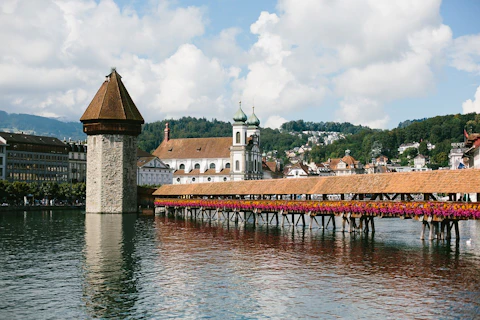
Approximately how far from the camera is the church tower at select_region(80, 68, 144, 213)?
7562 centimetres

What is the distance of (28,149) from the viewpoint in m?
113

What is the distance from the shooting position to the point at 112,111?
75.6m

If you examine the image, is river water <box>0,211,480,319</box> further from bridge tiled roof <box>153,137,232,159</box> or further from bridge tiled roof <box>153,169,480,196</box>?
bridge tiled roof <box>153,137,232,159</box>

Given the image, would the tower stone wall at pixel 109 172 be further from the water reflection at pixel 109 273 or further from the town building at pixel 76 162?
the town building at pixel 76 162

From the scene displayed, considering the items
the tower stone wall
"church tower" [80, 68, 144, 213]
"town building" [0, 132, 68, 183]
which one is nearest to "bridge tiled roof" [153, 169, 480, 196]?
the tower stone wall

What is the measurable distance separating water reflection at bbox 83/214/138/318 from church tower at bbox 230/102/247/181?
6853 cm

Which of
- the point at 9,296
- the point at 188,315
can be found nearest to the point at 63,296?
the point at 9,296

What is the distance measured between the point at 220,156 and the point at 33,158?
1339 inches

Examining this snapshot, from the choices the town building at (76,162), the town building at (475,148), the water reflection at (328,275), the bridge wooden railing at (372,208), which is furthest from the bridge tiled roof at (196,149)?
the water reflection at (328,275)

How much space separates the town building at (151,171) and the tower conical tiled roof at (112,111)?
1734 inches

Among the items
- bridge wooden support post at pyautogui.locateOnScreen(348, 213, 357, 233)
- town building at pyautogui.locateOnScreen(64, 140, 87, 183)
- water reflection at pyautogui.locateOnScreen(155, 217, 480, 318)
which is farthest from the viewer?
town building at pyautogui.locateOnScreen(64, 140, 87, 183)

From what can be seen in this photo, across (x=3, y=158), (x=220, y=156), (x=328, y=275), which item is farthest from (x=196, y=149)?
(x=328, y=275)

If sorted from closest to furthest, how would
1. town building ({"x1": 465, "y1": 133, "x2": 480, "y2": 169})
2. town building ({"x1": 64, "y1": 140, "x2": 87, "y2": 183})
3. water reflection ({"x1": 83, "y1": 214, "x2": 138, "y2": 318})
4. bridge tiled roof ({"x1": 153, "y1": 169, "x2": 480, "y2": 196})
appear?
water reflection ({"x1": 83, "y1": 214, "x2": 138, "y2": 318}) < bridge tiled roof ({"x1": 153, "y1": 169, "x2": 480, "y2": 196}) < town building ({"x1": 465, "y1": 133, "x2": 480, "y2": 169}) < town building ({"x1": 64, "y1": 140, "x2": 87, "y2": 183})

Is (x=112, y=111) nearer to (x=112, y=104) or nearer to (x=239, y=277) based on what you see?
(x=112, y=104)
